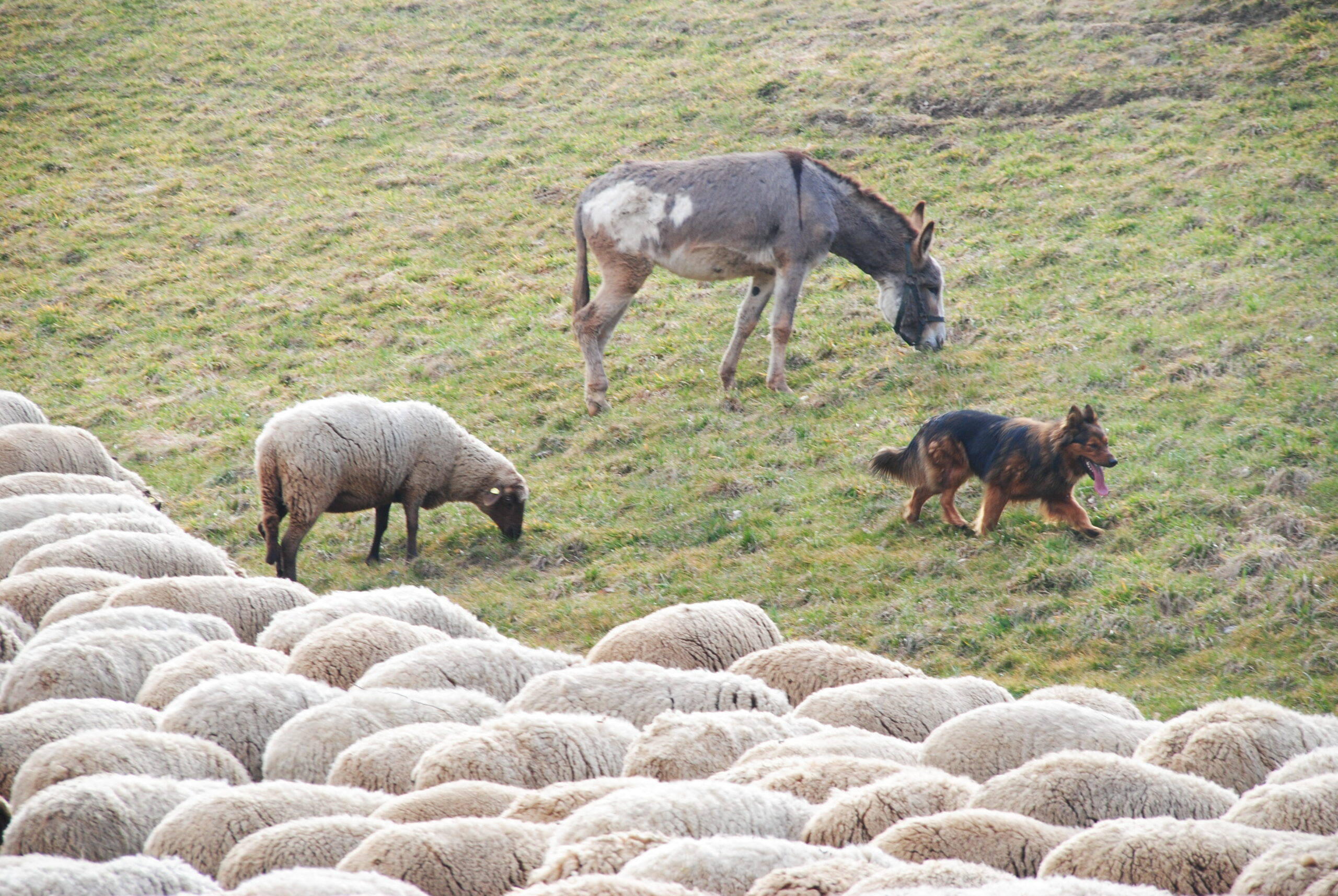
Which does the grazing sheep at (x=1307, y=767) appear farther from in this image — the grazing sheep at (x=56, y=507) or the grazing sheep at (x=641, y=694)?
the grazing sheep at (x=56, y=507)

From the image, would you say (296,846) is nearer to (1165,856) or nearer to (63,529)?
(1165,856)

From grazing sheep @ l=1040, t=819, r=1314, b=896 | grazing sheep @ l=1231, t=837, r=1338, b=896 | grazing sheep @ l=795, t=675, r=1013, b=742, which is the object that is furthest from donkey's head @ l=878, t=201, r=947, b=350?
grazing sheep @ l=1231, t=837, r=1338, b=896

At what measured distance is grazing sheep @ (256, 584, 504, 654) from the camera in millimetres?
8383

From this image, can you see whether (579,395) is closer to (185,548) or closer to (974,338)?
(974,338)

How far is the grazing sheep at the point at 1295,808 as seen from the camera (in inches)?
198

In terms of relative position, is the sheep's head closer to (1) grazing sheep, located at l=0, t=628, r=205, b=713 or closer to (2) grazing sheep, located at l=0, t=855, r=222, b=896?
(1) grazing sheep, located at l=0, t=628, r=205, b=713

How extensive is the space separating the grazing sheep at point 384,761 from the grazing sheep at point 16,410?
9.87 metres

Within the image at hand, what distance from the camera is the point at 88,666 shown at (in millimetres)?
7141

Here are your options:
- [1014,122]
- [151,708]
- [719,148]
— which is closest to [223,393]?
[719,148]

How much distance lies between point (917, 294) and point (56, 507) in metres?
9.80

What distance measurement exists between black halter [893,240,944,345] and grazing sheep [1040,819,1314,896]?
11.1 meters

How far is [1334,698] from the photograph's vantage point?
8.36 m

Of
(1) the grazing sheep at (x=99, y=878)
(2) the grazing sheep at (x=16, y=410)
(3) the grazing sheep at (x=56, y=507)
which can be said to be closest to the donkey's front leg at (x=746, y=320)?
(3) the grazing sheep at (x=56, y=507)

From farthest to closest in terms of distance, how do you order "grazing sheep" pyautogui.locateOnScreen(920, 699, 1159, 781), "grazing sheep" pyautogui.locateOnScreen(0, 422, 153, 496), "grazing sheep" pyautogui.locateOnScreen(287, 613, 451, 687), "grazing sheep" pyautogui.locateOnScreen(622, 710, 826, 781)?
"grazing sheep" pyautogui.locateOnScreen(0, 422, 153, 496), "grazing sheep" pyautogui.locateOnScreen(287, 613, 451, 687), "grazing sheep" pyautogui.locateOnScreen(920, 699, 1159, 781), "grazing sheep" pyautogui.locateOnScreen(622, 710, 826, 781)
